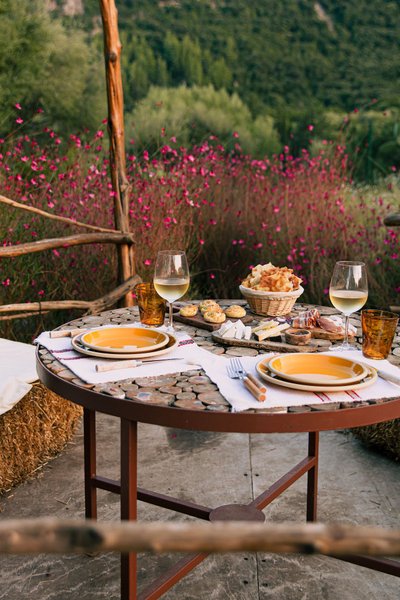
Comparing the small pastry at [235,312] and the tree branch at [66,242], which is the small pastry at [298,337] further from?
the tree branch at [66,242]

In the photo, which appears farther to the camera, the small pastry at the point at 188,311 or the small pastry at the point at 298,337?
the small pastry at the point at 188,311

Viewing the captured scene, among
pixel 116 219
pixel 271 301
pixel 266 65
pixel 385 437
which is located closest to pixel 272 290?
pixel 271 301

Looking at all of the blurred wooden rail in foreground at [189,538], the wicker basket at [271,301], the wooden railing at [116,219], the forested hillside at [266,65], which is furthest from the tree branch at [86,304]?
the forested hillside at [266,65]

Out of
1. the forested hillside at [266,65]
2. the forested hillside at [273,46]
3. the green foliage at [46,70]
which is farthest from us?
the forested hillside at [273,46]

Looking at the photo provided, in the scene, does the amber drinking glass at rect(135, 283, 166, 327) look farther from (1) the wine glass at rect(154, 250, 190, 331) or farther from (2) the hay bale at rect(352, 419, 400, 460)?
(2) the hay bale at rect(352, 419, 400, 460)

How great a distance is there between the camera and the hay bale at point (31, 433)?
8.57 ft

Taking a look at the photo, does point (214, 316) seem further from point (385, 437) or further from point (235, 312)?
point (385, 437)

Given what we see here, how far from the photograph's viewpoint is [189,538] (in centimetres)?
35

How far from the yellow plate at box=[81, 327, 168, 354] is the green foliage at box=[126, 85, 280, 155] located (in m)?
13.1

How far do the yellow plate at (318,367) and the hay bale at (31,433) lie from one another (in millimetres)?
1348

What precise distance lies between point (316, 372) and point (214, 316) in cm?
55

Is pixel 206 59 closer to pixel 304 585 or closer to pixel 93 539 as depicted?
pixel 304 585

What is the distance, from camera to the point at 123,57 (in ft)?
61.4

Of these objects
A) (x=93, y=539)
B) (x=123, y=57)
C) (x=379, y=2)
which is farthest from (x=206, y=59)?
(x=93, y=539)
